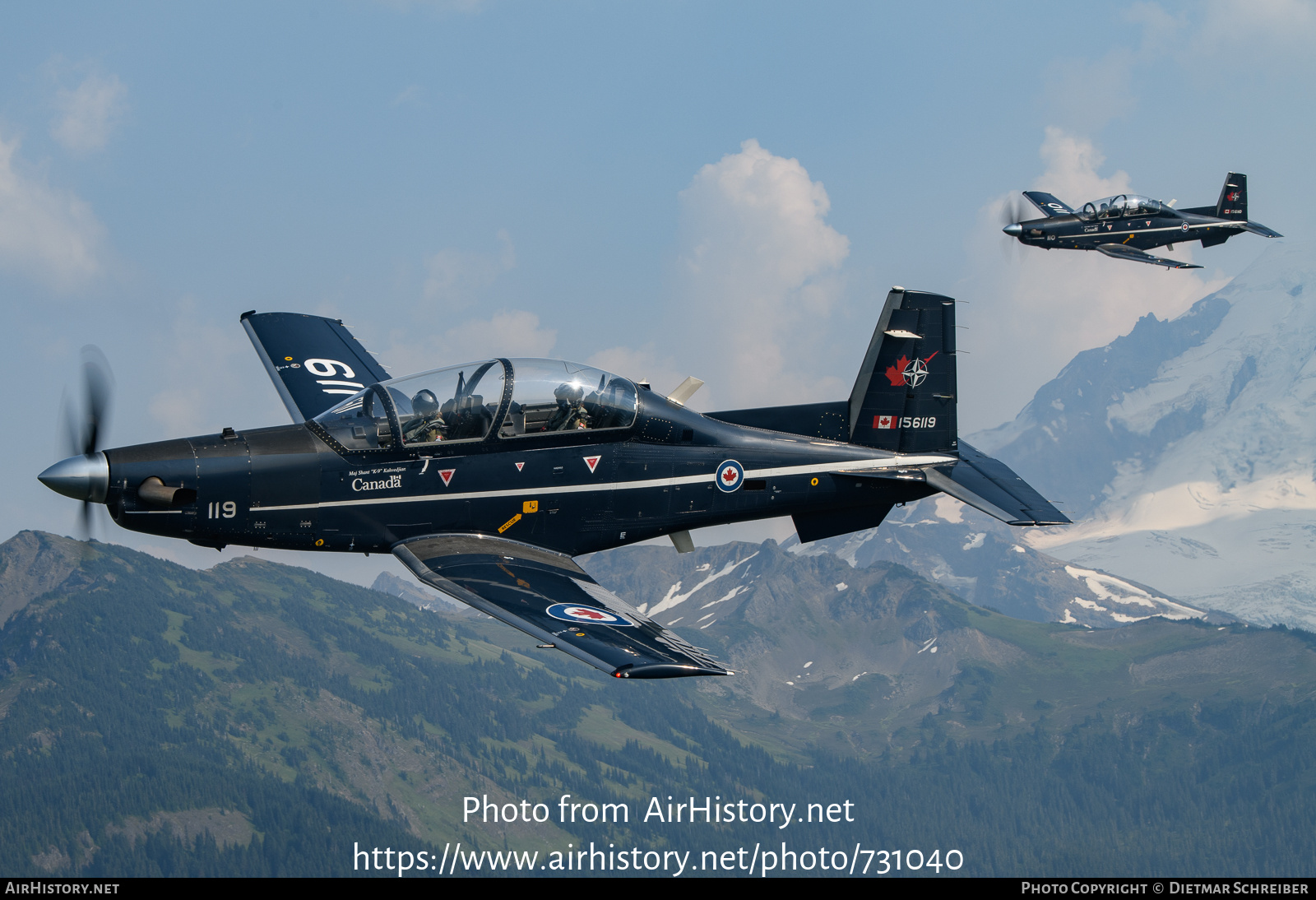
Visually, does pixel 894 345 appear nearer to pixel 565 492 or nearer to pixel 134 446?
pixel 565 492

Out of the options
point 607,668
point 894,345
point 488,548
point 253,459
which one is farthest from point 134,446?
point 894,345

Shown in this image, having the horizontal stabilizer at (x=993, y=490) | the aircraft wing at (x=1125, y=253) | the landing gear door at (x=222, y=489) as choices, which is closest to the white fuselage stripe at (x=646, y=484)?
the landing gear door at (x=222, y=489)

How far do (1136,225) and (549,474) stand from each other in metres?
57.9

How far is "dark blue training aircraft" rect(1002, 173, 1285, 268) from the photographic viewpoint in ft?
226

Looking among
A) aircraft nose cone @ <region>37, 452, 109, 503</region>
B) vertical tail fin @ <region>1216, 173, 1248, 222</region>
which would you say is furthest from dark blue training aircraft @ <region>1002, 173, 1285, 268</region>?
aircraft nose cone @ <region>37, 452, 109, 503</region>

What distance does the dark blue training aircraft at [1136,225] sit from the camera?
6881 centimetres

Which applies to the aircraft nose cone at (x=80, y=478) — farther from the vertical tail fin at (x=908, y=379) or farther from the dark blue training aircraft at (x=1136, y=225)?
the dark blue training aircraft at (x=1136, y=225)

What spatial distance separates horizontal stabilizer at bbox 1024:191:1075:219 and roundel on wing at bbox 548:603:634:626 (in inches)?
2342

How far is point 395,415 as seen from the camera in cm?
1969

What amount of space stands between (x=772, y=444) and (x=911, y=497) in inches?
116

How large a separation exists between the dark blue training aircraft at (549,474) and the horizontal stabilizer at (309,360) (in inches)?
187

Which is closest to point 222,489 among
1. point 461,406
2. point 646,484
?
point 461,406
